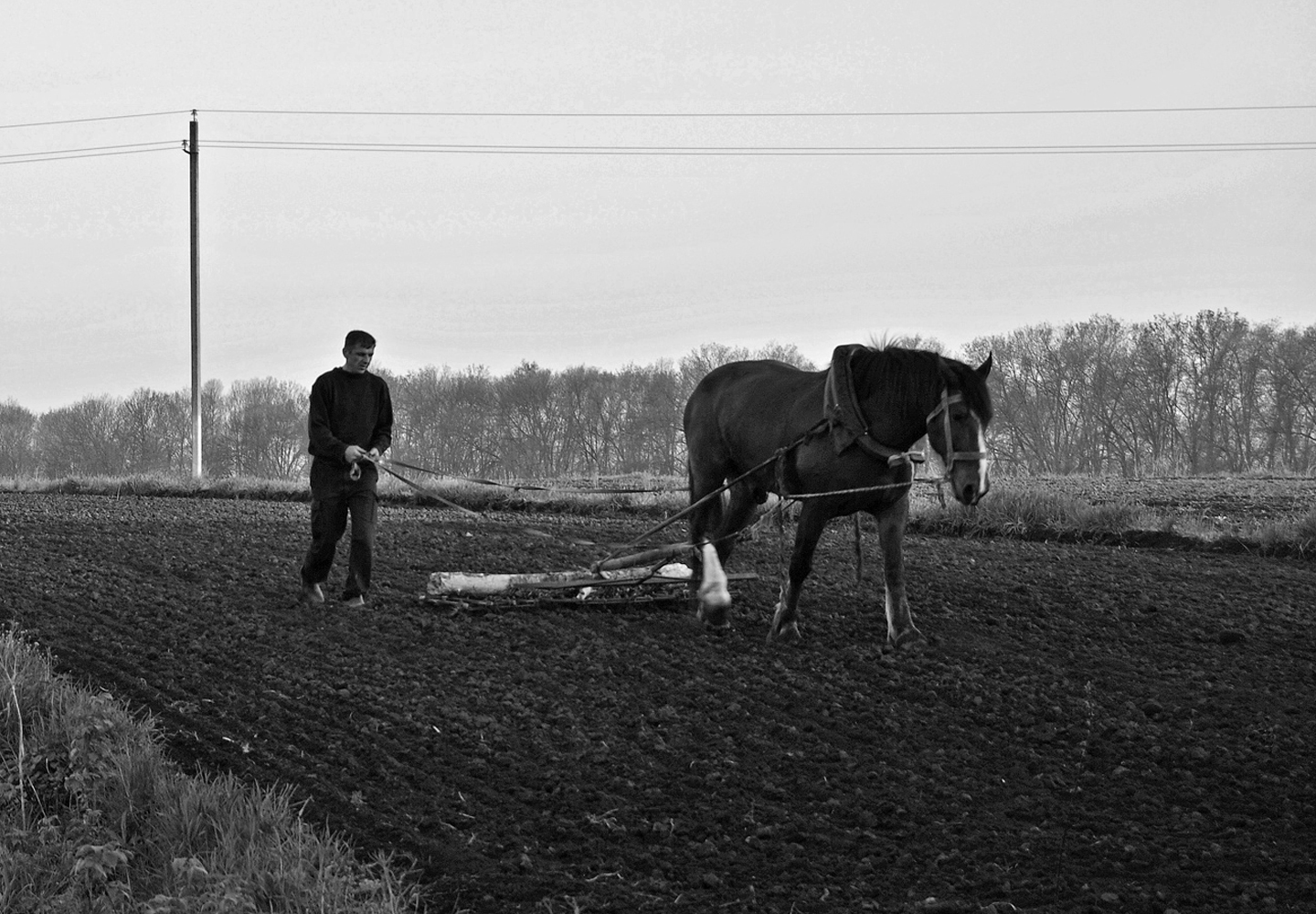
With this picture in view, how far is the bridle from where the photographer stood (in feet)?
21.8

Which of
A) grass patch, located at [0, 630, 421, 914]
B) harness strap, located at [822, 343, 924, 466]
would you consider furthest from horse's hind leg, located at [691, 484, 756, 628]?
grass patch, located at [0, 630, 421, 914]

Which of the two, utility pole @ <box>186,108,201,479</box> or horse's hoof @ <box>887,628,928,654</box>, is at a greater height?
utility pole @ <box>186,108,201,479</box>

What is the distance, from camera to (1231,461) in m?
34.2

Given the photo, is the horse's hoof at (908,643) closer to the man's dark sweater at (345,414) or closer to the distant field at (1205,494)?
the man's dark sweater at (345,414)

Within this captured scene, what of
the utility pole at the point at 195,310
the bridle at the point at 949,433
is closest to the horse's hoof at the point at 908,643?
the bridle at the point at 949,433

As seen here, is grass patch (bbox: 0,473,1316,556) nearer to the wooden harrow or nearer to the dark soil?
the wooden harrow

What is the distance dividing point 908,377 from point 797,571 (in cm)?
141

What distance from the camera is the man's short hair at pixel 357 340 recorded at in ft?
27.8

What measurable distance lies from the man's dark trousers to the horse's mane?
354cm

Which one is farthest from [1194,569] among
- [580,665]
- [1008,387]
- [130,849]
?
[1008,387]

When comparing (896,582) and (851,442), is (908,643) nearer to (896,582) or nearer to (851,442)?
(896,582)

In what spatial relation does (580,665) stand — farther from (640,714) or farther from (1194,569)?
(1194,569)

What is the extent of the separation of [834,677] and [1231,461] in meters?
31.5

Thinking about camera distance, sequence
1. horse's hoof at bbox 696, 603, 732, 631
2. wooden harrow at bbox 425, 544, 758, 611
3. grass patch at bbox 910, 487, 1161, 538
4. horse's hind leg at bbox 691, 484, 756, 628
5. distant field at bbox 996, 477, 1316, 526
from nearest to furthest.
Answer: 1. horse's hind leg at bbox 691, 484, 756, 628
2. horse's hoof at bbox 696, 603, 732, 631
3. wooden harrow at bbox 425, 544, 758, 611
4. grass patch at bbox 910, 487, 1161, 538
5. distant field at bbox 996, 477, 1316, 526
